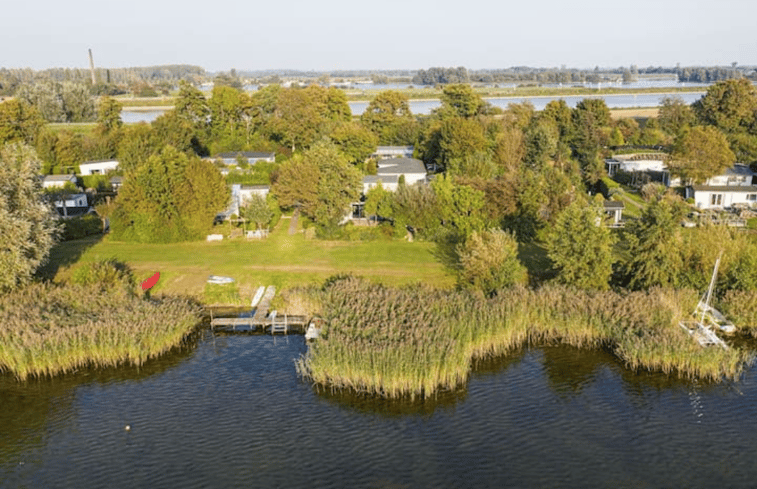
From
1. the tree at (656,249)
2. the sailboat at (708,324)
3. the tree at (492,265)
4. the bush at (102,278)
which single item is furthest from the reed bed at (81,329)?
the sailboat at (708,324)

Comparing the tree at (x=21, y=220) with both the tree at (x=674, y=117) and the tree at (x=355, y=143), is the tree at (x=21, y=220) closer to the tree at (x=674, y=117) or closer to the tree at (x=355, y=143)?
the tree at (x=355, y=143)

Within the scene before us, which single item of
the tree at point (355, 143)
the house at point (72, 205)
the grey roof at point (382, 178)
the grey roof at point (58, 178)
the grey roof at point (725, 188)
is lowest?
the grey roof at point (725, 188)

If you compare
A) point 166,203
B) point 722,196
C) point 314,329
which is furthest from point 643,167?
point 166,203

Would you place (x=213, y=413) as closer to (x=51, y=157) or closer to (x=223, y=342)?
(x=223, y=342)

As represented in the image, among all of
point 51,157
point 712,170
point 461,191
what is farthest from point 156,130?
point 712,170

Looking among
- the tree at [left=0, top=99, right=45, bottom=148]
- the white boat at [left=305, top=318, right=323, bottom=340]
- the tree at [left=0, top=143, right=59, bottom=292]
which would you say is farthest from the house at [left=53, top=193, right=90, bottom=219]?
the white boat at [left=305, top=318, right=323, bottom=340]

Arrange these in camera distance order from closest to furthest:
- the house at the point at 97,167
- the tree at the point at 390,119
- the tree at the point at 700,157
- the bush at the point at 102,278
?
the bush at the point at 102,278
the tree at the point at 700,157
the house at the point at 97,167
the tree at the point at 390,119

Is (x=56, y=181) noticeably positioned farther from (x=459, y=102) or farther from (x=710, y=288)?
(x=710, y=288)
